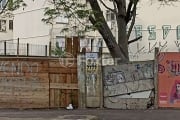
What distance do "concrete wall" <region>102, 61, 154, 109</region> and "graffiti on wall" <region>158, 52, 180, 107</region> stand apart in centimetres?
41

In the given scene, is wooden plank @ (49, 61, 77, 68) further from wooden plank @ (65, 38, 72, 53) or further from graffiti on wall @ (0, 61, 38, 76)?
graffiti on wall @ (0, 61, 38, 76)

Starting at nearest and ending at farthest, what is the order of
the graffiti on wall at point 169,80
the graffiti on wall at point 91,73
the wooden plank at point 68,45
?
the graffiti on wall at point 169,80 → the graffiti on wall at point 91,73 → the wooden plank at point 68,45

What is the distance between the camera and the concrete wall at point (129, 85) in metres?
21.3

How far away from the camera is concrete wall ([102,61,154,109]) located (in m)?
21.3

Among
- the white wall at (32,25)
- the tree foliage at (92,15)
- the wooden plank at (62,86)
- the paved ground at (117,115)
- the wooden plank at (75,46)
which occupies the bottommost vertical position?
the paved ground at (117,115)

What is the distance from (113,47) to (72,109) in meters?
3.48

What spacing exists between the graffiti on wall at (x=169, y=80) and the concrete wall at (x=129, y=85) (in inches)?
16.0

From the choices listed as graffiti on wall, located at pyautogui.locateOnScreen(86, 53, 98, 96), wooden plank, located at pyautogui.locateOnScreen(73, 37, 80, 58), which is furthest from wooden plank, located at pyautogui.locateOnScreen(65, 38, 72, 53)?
graffiti on wall, located at pyautogui.locateOnScreen(86, 53, 98, 96)

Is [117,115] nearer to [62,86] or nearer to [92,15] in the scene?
[92,15]

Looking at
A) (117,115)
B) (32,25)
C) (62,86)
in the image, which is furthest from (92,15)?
(32,25)

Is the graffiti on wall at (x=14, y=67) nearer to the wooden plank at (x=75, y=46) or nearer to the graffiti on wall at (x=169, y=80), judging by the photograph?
the wooden plank at (x=75, y=46)

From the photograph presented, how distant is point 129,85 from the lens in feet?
70.2

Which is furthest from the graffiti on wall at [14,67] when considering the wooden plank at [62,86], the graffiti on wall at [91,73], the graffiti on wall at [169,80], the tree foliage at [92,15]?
the graffiti on wall at [169,80]

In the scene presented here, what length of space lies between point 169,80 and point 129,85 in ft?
5.92
